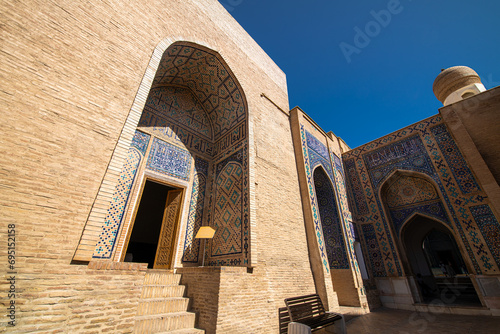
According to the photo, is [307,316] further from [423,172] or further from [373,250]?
[423,172]

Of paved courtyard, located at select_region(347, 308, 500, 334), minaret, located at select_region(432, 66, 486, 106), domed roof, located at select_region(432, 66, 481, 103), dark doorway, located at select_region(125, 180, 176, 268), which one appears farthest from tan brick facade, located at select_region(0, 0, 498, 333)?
domed roof, located at select_region(432, 66, 481, 103)

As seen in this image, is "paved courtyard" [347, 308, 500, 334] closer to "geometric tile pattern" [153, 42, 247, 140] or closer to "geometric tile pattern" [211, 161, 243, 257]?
"geometric tile pattern" [211, 161, 243, 257]

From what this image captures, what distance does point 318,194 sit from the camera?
7977 millimetres

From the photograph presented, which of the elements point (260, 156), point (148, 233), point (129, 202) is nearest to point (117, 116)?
point (129, 202)

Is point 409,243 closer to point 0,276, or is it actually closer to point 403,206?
point 403,206

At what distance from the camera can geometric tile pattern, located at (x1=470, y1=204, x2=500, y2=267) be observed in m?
5.47

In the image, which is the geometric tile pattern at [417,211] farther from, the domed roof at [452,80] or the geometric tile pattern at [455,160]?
the domed roof at [452,80]

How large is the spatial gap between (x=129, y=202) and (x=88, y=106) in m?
2.09

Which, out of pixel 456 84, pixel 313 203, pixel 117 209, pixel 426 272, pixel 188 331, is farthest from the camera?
pixel 456 84

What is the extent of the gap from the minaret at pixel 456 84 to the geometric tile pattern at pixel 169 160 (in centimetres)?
1221

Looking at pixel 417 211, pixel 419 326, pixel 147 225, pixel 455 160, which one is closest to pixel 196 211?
pixel 147 225

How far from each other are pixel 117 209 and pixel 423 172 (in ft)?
29.6

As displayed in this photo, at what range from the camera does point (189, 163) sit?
18.2 ft

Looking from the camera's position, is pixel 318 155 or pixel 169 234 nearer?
pixel 169 234
